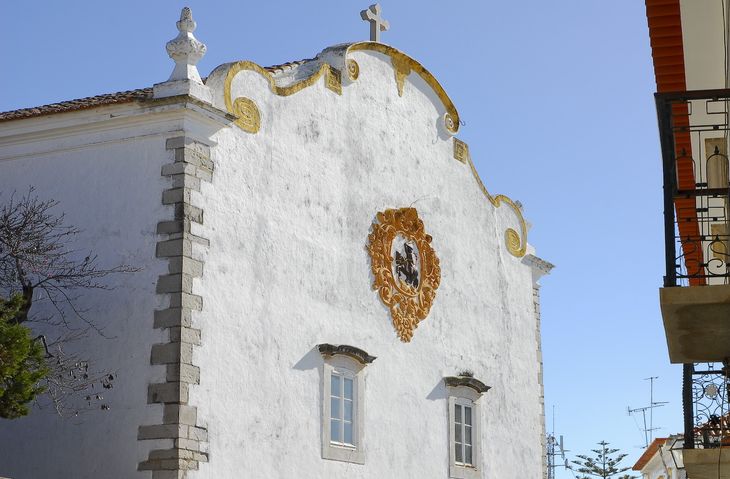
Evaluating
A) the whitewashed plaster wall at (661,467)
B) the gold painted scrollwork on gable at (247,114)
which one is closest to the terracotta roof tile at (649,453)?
the whitewashed plaster wall at (661,467)

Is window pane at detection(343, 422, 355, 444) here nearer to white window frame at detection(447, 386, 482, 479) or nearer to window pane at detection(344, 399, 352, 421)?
window pane at detection(344, 399, 352, 421)

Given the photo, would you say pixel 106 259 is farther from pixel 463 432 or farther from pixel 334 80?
pixel 463 432

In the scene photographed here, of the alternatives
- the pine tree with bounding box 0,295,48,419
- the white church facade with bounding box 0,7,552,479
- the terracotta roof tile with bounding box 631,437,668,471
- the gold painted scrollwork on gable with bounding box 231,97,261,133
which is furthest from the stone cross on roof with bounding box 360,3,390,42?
the terracotta roof tile with bounding box 631,437,668,471

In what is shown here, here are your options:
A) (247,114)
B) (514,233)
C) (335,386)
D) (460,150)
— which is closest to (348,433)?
(335,386)

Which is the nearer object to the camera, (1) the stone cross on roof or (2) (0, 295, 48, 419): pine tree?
(2) (0, 295, 48, 419): pine tree

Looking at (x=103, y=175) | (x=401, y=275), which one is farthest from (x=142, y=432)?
(x=401, y=275)

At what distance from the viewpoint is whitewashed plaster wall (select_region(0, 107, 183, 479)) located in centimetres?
1430

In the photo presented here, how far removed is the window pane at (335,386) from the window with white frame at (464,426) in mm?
2870

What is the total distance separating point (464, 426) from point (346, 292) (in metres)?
3.80

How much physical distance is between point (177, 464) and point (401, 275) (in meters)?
5.98

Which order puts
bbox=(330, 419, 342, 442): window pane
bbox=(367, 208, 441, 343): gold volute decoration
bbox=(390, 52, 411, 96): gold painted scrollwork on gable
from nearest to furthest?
1. bbox=(330, 419, 342, 442): window pane
2. bbox=(367, 208, 441, 343): gold volute decoration
3. bbox=(390, 52, 411, 96): gold painted scrollwork on gable

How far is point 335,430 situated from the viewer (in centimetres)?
1692

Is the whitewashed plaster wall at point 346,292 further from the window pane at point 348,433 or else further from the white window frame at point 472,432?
the window pane at point 348,433

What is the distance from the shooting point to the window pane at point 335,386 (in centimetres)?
1698
